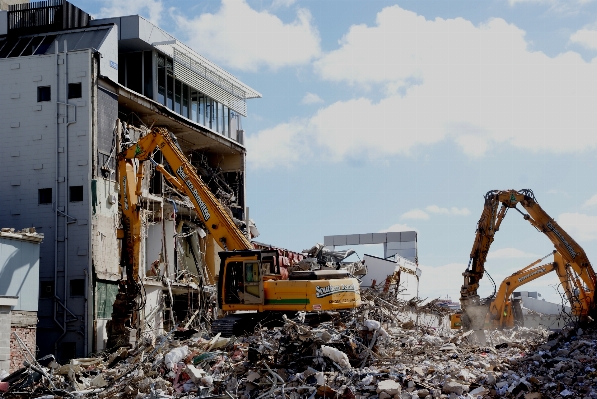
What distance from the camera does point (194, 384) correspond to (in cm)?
1700

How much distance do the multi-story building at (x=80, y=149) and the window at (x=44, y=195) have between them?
0.03 metres

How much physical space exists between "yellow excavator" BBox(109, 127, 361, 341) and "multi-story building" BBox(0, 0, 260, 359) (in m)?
3.27

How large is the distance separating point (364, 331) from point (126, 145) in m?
14.3

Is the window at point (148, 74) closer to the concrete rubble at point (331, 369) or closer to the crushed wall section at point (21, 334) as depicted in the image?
the crushed wall section at point (21, 334)

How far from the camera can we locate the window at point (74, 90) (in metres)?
A: 27.0

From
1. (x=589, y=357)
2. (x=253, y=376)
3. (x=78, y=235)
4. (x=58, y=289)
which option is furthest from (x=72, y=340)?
(x=589, y=357)

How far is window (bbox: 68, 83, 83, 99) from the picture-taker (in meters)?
27.0

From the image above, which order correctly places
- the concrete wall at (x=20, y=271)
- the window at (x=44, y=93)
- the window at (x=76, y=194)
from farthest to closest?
1. the window at (x=44, y=93)
2. the window at (x=76, y=194)
3. the concrete wall at (x=20, y=271)

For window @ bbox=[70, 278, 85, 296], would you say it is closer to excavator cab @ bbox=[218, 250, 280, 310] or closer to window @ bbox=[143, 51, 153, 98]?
excavator cab @ bbox=[218, 250, 280, 310]

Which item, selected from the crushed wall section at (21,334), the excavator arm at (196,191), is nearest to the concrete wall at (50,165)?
the crushed wall section at (21,334)

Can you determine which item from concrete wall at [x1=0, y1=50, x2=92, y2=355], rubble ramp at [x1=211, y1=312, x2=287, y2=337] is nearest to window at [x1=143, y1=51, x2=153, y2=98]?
concrete wall at [x1=0, y1=50, x2=92, y2=355]

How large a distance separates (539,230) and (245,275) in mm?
11423

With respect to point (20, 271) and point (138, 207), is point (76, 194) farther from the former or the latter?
point (20, 271)

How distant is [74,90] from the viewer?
2708cm
